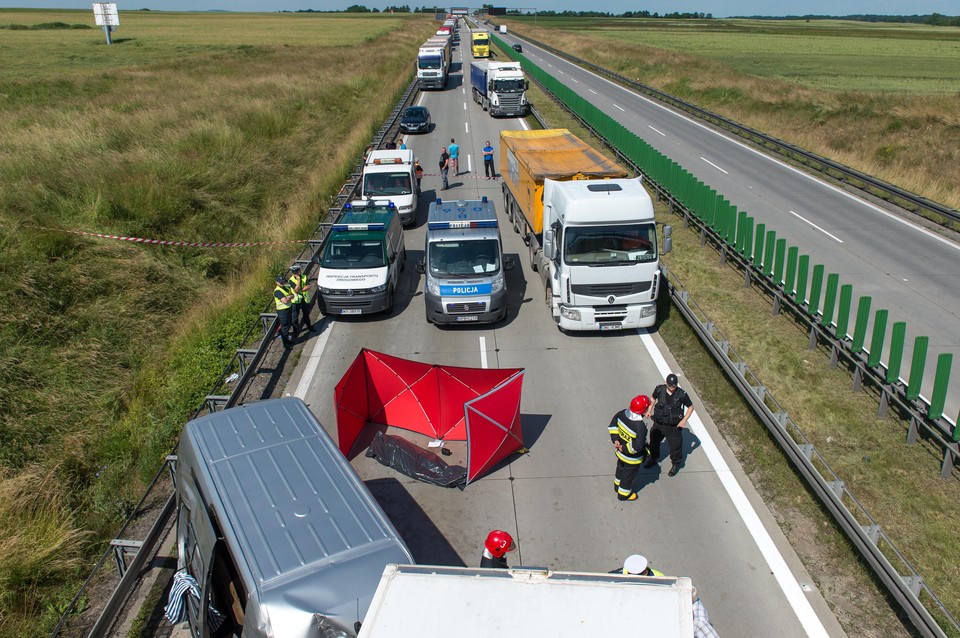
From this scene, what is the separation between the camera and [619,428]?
9227mm

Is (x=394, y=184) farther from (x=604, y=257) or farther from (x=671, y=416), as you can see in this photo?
(x=671, y=416)

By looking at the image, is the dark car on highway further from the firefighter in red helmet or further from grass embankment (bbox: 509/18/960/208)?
the firefighter in red helmet

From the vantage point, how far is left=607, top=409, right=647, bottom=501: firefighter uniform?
905 centimetres

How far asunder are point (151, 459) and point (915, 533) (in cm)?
1081

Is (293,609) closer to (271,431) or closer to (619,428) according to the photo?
(271,431)

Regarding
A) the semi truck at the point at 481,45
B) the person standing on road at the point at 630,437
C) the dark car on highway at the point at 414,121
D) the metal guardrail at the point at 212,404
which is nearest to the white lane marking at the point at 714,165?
the dark car on highway at the point at 414,121

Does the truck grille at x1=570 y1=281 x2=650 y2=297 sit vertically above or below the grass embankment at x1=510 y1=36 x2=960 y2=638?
above

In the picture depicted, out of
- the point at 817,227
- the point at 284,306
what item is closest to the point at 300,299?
the point at 284,306

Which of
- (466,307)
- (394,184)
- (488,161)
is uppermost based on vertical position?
(394,184)

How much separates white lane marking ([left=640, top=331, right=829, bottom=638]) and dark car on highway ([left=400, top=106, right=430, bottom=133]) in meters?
27.5

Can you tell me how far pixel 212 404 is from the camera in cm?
1112

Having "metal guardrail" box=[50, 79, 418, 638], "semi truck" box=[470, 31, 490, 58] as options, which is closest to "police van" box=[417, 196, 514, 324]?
"metal guardrail" box=[50, 79, 418, 638]

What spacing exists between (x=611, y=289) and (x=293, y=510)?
898 centimetres

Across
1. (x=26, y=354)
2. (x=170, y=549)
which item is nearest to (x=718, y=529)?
(x=170, y=549)
